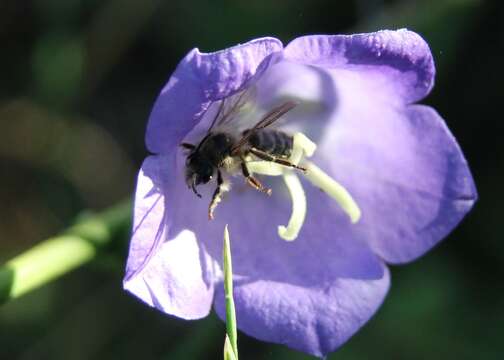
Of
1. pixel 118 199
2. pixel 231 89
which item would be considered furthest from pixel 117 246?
pixel 118 199

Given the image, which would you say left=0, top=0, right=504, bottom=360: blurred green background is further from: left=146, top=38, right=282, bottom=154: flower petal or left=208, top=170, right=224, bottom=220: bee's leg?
left=146, top=38, right=282, bottom=154: flower petal

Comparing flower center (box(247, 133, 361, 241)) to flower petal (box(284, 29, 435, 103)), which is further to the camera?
flower center (box(247, 133, 361, 241))

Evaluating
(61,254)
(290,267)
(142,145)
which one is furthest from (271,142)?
(142,145)

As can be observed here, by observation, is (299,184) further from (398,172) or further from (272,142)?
(398,172)

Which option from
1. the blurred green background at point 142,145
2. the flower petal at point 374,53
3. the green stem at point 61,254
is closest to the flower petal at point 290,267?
→ the green stem at point 61,254

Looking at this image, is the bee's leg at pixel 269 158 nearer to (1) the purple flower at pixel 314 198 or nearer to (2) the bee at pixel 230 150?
(2) the bee at pixel 230 150

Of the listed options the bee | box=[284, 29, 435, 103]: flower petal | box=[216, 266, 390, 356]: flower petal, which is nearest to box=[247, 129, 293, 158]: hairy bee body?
the bee
